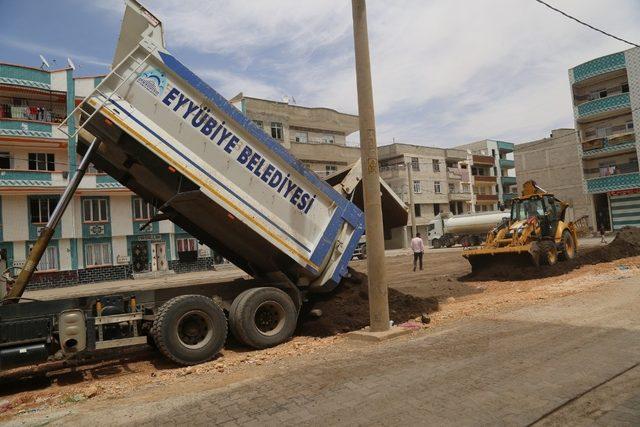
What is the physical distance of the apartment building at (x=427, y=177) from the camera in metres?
55.9

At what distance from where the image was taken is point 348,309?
27.9 ft

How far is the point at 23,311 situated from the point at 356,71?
569 cm

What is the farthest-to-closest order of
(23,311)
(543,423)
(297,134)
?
(297,134)
(23,311)
(543,423)

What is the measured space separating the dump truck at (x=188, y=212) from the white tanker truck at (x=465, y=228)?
32.7m

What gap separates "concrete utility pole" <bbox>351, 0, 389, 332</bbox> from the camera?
7.43 meters

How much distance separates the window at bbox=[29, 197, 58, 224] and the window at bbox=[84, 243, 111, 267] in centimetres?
324

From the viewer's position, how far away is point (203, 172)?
6660 mm

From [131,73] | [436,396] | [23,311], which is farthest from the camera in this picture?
[131,73]

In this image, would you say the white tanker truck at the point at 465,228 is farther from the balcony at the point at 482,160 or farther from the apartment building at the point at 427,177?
the balcony at the point at 482,160

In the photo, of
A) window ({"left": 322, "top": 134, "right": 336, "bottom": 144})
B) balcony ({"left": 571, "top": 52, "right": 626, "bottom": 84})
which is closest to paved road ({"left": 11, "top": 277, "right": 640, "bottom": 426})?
balcony ({"left": 571, "top": 52, "right": 626, "bottom": 84})

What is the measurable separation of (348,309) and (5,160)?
1227 inches

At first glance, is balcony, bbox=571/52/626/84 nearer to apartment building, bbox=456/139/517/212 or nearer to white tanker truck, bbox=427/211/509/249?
white tanker truck, bbox=427/211/509/249

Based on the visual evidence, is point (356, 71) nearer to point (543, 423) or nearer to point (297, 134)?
point (543, 423)

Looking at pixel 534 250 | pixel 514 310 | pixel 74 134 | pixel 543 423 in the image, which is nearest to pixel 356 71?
pixel 74 134
